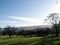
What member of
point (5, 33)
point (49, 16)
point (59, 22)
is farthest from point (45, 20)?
point (5, 33)

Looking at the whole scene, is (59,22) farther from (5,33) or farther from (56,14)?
(5,33)

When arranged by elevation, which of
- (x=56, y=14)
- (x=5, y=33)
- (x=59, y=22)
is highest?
(x=56, y=14)

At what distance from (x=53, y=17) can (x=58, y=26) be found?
4.79m

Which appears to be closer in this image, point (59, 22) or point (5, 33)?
point (59, 22)

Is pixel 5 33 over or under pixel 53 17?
under

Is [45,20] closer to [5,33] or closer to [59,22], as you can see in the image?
[59,22]

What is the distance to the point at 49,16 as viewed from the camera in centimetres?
5781

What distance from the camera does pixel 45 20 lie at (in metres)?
57.9

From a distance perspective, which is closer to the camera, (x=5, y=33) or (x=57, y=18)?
(x=57, y=18)

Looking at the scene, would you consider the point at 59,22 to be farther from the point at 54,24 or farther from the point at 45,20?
the point at 45,20

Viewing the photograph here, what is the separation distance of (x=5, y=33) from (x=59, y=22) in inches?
1505

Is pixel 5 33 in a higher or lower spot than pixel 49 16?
lower

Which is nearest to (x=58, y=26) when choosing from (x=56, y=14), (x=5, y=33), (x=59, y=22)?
(x=59, y=22)

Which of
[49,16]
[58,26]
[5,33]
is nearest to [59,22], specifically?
[58,26]
